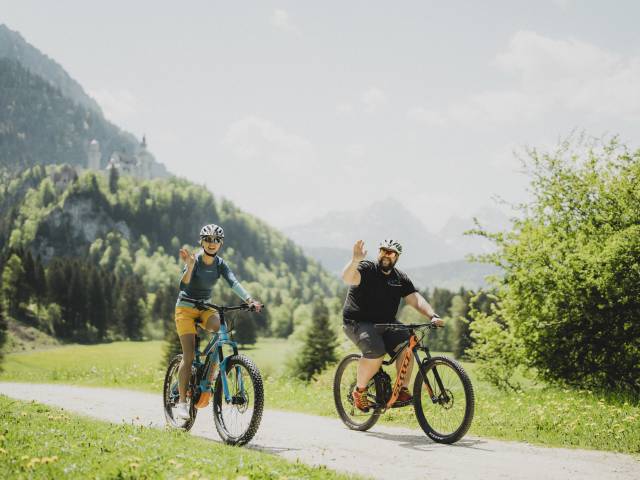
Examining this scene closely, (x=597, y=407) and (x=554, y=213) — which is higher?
(x=554, y=213)

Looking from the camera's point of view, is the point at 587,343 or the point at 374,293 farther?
the point at 587,343

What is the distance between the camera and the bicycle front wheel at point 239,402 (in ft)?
25.6

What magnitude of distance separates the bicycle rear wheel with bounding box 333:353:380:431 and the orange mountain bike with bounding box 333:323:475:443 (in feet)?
0.93

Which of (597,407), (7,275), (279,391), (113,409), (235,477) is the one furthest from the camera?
(7,275)

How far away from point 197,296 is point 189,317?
34 centimetres

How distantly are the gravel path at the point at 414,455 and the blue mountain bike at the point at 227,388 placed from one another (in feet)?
1.10

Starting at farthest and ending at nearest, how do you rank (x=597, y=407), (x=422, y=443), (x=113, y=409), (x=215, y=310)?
1. (x=113, y=409)
2. (x=597, y=407)
3. (x=215, y=310)
4. (x=422, y=443)

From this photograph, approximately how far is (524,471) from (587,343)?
37.1 ft

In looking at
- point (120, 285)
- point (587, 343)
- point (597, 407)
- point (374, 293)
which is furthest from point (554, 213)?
point (120, 285)

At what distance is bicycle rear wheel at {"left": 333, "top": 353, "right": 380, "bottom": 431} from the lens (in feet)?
31.5

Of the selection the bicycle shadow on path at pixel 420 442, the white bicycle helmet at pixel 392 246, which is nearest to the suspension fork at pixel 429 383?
the bicycle shadow on path at pixel 420 442

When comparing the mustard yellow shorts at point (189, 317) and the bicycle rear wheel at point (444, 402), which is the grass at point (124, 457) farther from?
the bicycle rear wheel at point (444, 402)

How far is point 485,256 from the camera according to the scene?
20.9m

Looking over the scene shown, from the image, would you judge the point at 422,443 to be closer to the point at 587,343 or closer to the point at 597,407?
the point at 597,407
